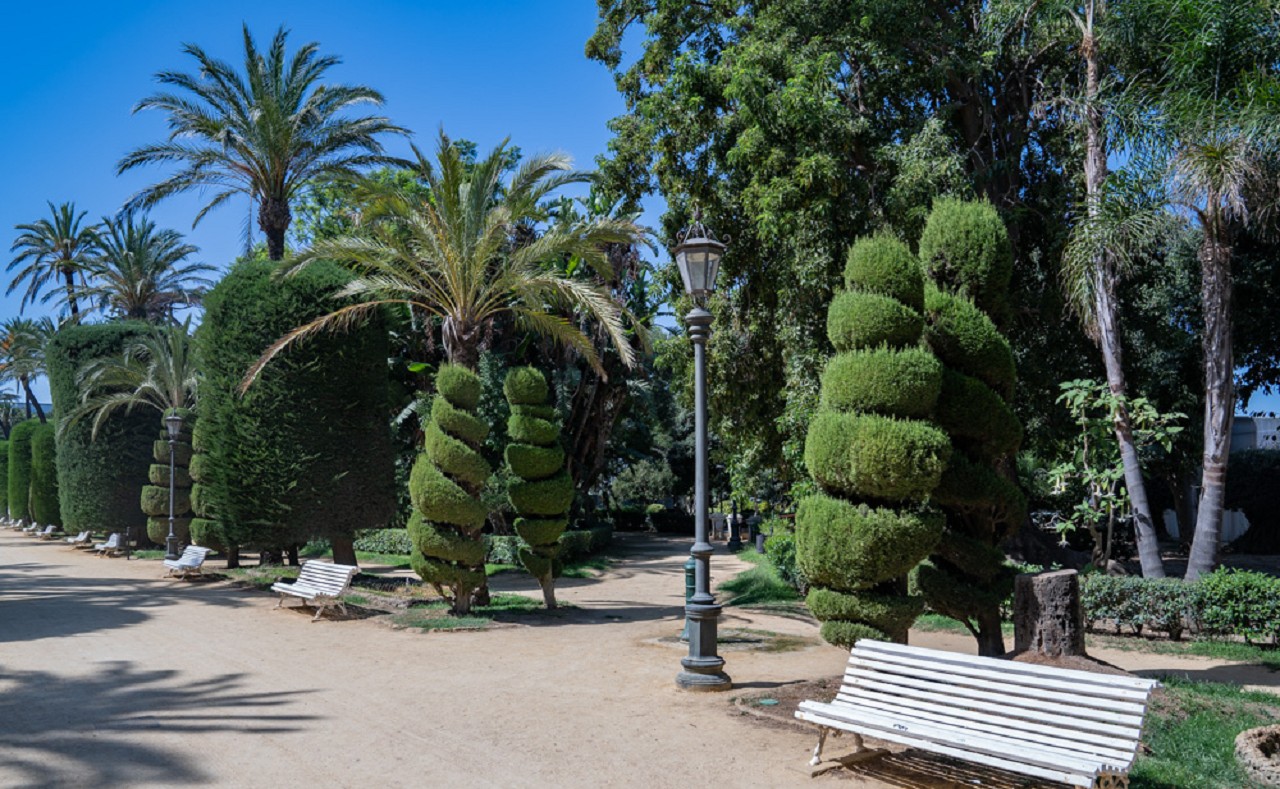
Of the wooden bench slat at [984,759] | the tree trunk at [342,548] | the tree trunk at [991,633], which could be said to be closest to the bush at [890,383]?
the tree trunk at [991,633]

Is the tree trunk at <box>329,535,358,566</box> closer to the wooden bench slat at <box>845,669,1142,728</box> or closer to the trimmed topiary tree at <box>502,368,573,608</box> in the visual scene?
the trimmed topiary tree at <box>502,368,573,608</box>

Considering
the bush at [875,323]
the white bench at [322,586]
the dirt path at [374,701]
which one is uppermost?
the bush at [875,323]

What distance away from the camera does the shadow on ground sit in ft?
20.2

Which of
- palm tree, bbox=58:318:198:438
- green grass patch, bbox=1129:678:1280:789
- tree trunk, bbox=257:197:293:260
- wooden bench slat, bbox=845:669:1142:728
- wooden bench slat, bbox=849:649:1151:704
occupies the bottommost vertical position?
green grass patch, bbox=1129:678:1280:789

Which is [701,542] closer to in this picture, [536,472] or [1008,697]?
[1008,697]

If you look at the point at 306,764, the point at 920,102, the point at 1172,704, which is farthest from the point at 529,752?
the point at 920,102

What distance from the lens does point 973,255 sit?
900 centimetres

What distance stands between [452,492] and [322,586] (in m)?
2.88

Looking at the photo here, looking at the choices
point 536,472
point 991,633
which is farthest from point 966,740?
point 536,472

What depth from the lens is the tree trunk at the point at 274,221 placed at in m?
20.5

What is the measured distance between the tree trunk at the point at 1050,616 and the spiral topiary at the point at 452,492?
8398 millimetres

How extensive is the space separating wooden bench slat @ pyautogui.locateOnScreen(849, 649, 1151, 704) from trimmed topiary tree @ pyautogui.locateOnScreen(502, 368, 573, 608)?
8.43m

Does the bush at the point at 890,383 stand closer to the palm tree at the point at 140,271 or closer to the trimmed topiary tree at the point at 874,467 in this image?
the trimmed topiary tree at the point at 874,467

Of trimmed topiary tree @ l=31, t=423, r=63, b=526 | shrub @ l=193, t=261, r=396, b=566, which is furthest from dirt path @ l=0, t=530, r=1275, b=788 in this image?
trimmed topiary tree @ l=31, t=423, r=63, b=526
